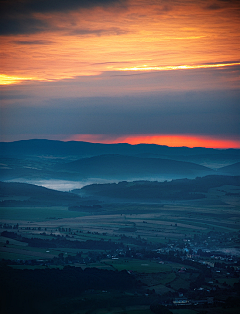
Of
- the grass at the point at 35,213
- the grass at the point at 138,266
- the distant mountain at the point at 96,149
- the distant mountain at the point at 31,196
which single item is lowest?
the grass at the point at 138,266

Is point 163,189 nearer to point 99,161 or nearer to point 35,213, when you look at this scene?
point 35,213

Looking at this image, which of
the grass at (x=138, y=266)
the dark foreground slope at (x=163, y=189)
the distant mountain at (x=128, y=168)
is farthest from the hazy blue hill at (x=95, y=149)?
the grass at (x=138, y=266)

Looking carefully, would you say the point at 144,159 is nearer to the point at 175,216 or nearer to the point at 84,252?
the point at 175,216

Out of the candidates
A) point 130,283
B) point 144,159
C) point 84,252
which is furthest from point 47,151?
point 130,283

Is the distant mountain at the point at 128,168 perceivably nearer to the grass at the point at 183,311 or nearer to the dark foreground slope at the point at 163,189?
the dark foreground slope at the point at 163,189

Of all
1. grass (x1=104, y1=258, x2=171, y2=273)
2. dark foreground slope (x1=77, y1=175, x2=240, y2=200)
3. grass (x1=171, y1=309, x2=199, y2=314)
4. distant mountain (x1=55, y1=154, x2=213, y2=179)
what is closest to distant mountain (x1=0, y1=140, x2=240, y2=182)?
distant mountain (x1=55, y1=154, x2=213, y2=179)

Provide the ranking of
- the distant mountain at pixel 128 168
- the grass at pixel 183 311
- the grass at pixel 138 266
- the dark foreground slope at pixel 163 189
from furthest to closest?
the distant mountain at pixel 128 168 < the dark foreground slope at pixel 163 189 < the grass at pixel 138 266 < the grass at pixel 183 311
